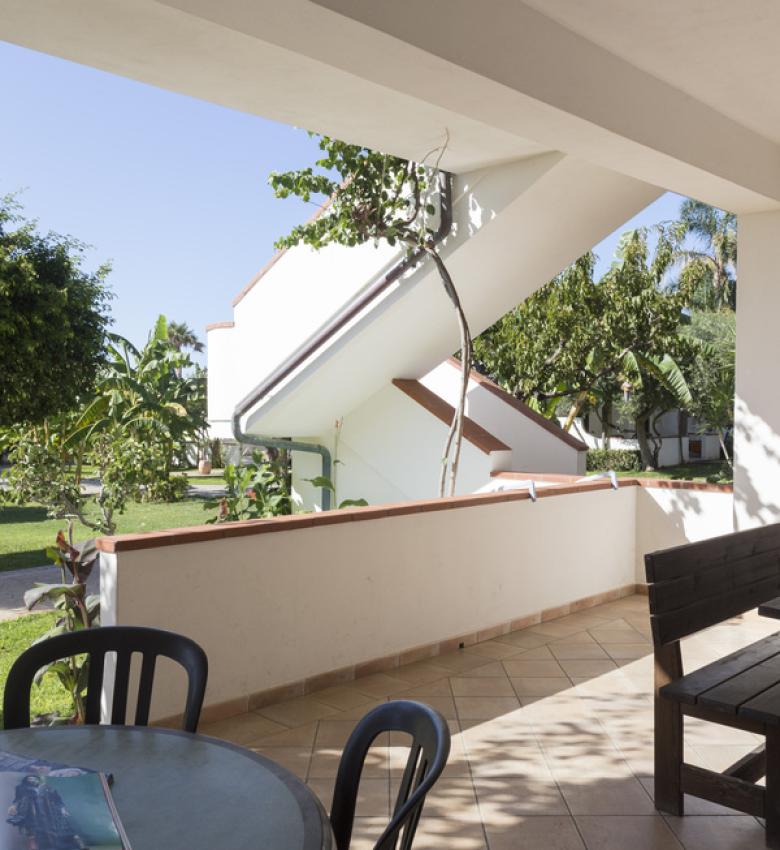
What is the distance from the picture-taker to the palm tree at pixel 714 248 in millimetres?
34188

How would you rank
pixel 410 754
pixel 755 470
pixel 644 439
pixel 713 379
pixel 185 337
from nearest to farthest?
pixel 410 754, pixel 755 470, pixel 713 379, pixel 644 439, pixel 185 337

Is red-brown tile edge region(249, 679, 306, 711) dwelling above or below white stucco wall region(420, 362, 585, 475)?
below

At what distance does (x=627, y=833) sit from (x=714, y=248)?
36363 millimetres

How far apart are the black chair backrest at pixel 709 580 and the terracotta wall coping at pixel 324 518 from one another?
1.96 m

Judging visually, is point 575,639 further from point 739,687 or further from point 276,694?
point 739,687

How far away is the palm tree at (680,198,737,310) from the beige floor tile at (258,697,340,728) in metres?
32.0

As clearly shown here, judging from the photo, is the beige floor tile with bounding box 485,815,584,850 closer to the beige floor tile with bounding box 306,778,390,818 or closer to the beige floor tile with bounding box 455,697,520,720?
the beige floor tile with bounding box 306,778,390,818

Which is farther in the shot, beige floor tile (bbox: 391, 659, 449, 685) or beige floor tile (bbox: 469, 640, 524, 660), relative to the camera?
beige floor tile (bbox: 469, 640, 524, 660)

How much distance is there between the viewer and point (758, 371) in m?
6.23

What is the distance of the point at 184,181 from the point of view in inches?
1652

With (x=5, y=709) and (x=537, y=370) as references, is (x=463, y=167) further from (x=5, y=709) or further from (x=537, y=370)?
(x=537, y=370)

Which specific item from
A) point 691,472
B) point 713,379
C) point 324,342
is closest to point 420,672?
point 324,342

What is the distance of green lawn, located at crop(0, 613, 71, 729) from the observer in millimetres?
5238

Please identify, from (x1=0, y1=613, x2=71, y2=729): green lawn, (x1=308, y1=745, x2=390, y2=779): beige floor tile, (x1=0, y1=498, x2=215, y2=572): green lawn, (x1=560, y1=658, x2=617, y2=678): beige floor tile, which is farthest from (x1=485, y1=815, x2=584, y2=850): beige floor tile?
(x1=0, y1=498, x2=215, y2=572): green lawn
